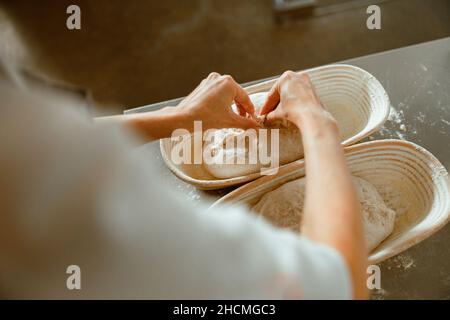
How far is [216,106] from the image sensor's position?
3.12 ft

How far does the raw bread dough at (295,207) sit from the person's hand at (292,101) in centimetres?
16

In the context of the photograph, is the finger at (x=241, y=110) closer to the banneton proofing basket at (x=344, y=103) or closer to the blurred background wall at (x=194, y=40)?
the banneton proofing basket at (x=344, y=103)

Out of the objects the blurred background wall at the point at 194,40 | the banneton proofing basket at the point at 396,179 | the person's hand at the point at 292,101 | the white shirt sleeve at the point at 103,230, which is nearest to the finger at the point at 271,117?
the person's hand at the point at 292,101

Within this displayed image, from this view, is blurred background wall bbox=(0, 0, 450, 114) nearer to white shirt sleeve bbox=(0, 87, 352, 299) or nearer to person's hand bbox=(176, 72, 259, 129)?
person's hand bbox=(176, 72, 259, 129)

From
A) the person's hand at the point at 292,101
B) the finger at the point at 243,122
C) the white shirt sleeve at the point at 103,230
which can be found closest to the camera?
the white shirt sleeve at the point at 103,230

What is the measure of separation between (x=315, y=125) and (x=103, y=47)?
1.90 meters

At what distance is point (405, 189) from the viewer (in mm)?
959

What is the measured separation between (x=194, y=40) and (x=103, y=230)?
2.14m

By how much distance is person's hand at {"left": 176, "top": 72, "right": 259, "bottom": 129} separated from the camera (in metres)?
0.95

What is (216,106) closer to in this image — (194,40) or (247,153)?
(247,153)

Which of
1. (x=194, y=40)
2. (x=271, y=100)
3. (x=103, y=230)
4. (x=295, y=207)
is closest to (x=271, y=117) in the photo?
(x=271, y=100)

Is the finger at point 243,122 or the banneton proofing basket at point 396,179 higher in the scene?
the finger at point 243,122

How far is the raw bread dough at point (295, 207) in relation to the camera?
0.90 m

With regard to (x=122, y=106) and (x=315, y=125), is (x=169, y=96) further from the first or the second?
(x=315, y=125)
